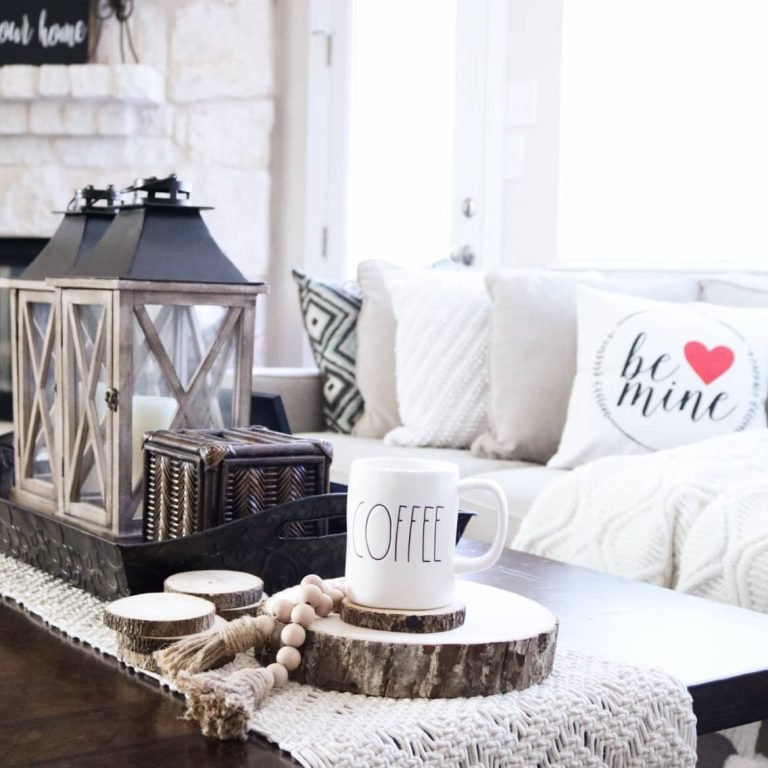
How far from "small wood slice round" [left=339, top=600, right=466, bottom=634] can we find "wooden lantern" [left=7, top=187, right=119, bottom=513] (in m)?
0.48

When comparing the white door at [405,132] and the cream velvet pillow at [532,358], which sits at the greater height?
the white door at [405,132]

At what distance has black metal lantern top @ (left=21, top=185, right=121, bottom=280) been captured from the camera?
1.27 meters

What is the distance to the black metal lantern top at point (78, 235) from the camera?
1271mm

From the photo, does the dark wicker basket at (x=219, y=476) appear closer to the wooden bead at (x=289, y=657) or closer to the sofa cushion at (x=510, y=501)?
the wooden bead at (x=289, y=657)

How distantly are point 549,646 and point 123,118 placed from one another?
371 centimetres

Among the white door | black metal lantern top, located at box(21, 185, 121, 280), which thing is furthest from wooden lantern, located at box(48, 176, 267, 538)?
the white door

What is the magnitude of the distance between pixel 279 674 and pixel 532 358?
1811 mm

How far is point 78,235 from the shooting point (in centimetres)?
129

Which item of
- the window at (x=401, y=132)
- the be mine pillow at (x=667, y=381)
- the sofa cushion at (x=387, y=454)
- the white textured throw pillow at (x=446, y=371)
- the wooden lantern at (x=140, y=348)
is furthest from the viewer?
the window at (x=401, y=132)

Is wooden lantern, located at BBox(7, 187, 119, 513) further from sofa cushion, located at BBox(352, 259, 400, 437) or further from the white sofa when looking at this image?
sofa cushion, located at BBox(352, 259, 400, 437)

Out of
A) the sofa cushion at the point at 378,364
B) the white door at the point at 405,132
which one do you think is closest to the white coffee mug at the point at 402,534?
the sofa cushion at the point at 378,364

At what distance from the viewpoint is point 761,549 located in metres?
1.45

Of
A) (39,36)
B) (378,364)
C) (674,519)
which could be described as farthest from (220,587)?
(39,36)

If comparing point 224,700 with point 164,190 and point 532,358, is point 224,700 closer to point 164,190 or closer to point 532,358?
point 164,190
